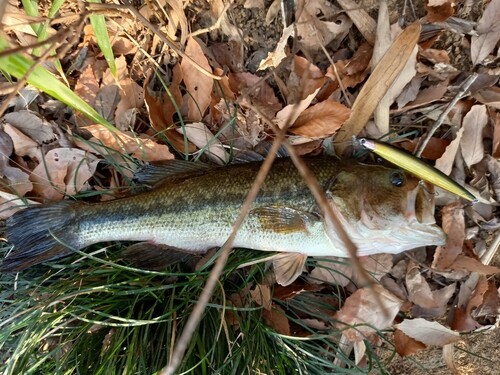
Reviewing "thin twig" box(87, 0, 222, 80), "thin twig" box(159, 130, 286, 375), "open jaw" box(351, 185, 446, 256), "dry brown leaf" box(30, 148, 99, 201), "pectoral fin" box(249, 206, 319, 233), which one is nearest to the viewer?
"thin twig" box(159, 130, 286, 375)

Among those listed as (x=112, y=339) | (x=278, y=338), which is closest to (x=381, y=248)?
(x=278, y=338)

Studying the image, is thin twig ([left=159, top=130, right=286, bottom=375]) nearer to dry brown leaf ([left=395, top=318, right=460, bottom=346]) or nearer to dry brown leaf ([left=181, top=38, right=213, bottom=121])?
dry brown leaf ([left=181, top=38, right=213, bottom=121])

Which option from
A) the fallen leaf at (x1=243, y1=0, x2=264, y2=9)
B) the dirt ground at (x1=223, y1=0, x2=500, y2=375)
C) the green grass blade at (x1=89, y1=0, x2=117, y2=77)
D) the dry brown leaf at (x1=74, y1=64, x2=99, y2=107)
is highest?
the green grass blade at (x1=89, y1=0, x2=117, y2=77)

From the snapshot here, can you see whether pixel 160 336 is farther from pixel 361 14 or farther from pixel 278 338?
pixel 361 14

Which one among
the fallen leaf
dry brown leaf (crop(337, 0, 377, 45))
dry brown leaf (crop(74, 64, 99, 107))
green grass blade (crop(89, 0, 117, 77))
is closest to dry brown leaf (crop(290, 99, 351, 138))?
dry brown leaf (crop(337, 0, 377, 45))

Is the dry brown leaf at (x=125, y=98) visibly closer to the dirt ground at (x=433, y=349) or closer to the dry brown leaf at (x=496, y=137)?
the dirt ground at (x=433, y=349)

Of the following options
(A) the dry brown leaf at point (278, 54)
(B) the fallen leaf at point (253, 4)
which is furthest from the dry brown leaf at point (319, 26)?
(B) the fallen leaf at point (253, 4)

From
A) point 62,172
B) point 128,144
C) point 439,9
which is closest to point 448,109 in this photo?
point 439,9
